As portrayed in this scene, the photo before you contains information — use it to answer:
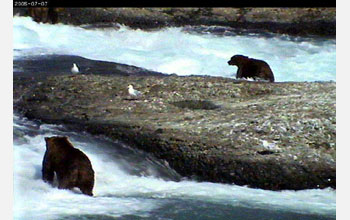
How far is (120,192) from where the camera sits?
6.61 meters

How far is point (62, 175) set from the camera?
6.48 metres

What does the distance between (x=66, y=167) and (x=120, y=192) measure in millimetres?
518

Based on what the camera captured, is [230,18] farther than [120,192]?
Yes

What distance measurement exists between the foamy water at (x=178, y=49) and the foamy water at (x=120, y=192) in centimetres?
519

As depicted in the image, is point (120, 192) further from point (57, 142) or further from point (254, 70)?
point (254, 70)

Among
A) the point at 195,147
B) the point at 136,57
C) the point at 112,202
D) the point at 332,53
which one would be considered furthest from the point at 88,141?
the point at 332,53

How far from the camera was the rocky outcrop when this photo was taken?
17.2 meters

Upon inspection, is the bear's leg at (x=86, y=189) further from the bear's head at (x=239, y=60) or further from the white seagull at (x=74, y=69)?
the bear's head at (x=239, y=60)

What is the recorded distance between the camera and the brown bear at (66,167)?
251 inches

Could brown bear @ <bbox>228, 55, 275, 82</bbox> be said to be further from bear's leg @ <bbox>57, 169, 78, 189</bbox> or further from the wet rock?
bear's leg @ <bbox>57, 169, 78, 189</bbox>

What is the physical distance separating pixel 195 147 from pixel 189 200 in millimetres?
1215

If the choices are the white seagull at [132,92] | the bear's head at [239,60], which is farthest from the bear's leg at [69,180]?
the bear's head at [239,60]

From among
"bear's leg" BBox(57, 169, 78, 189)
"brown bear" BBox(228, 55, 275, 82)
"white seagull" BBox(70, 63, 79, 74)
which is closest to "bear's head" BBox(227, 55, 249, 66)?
"brown bear" BBox(228, 55, 275, 82)

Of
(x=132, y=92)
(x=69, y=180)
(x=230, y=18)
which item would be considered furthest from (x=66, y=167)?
(x=230, y=18)
